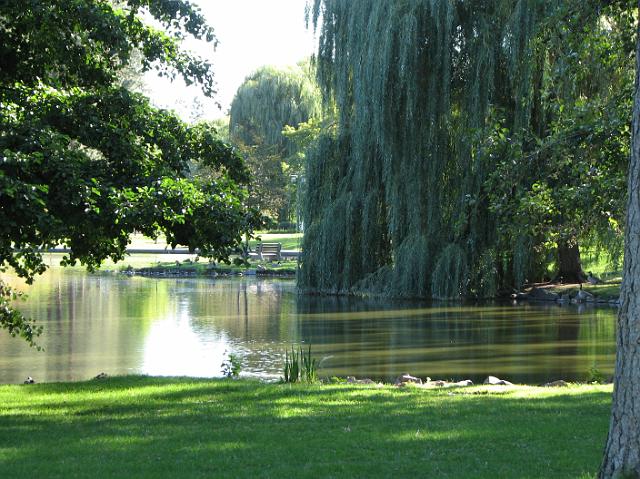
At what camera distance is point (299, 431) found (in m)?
7.92

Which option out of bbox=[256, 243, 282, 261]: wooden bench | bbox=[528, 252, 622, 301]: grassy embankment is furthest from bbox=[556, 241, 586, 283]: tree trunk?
bbox=[256, 243, 282, 261]: wooden bench

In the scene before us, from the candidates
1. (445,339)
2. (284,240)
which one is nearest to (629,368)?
(445,339)

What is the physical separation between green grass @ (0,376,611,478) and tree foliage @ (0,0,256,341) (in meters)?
1.62

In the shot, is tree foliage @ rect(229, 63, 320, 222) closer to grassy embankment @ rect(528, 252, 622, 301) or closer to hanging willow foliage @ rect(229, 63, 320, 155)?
hanging willow foliage @ rect(229, 63, 320, 155)

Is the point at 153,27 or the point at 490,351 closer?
the point at 153,27

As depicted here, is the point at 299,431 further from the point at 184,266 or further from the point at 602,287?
the point at 184,266

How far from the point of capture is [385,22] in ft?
80.1

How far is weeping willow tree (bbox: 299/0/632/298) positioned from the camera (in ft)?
77.9

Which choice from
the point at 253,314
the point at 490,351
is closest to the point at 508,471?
the point at 490,351

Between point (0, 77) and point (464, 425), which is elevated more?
point (0, 77)

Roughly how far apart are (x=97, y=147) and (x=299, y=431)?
3892 millimetres

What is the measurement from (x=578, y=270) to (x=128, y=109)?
2070 centimetres

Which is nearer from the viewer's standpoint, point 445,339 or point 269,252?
point 445,339

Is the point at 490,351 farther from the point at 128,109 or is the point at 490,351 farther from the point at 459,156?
the point at 128,109
